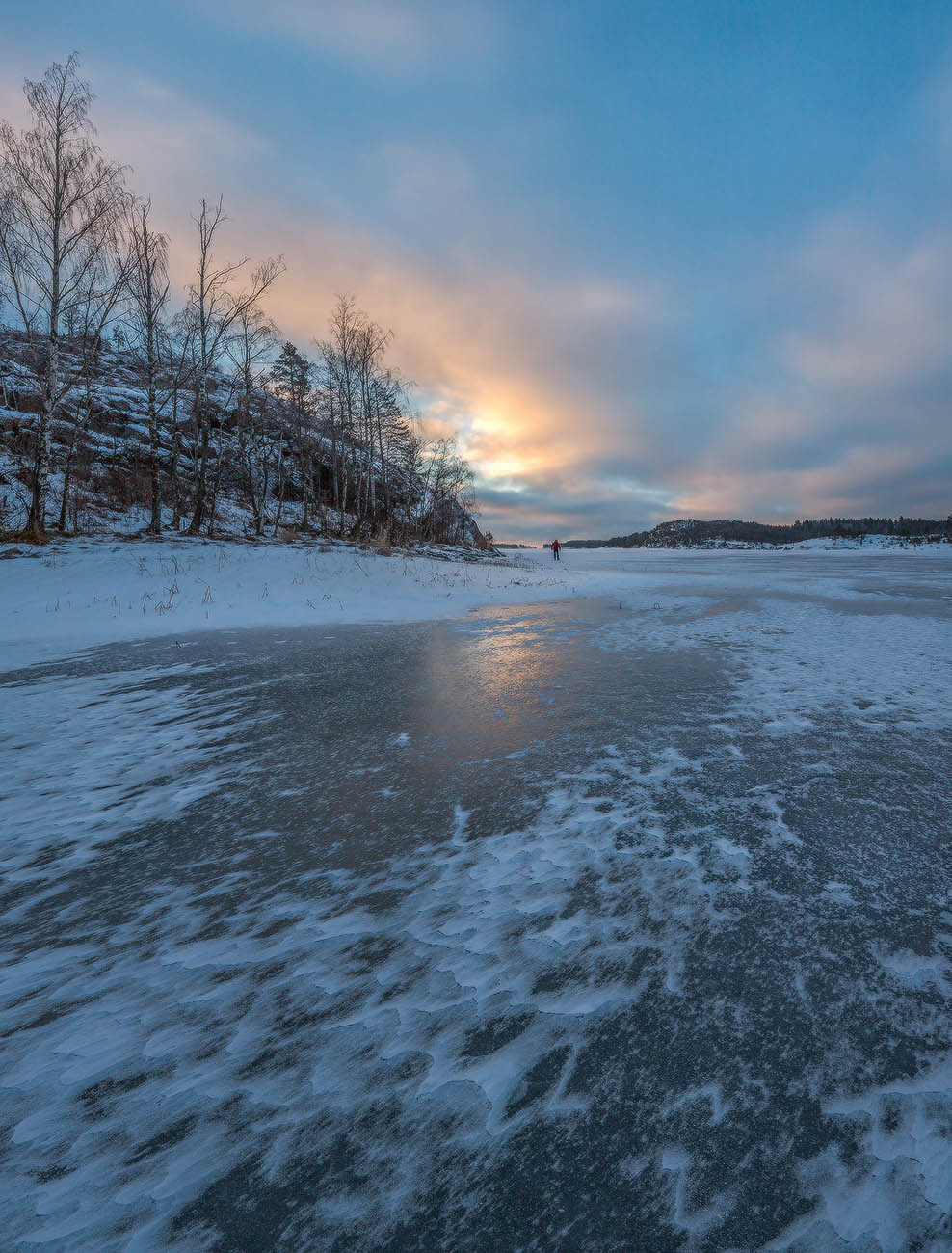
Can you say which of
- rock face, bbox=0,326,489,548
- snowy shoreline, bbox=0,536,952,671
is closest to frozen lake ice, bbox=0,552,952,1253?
snowy shoreline, bbox=0,536,952,671

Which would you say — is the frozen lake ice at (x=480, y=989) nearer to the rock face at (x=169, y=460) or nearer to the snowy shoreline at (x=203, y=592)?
the snowy shoreline at (x=203, y=592)

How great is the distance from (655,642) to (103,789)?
582 cm

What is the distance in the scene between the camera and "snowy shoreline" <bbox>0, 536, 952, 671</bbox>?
25.6ft

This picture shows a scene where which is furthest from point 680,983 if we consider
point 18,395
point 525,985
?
point 18,395

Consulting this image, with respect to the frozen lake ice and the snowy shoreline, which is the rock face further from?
the frozen lake ice

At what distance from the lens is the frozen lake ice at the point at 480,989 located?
3.24ft

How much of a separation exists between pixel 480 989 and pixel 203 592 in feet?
34.6

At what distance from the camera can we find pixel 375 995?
4.80 feet

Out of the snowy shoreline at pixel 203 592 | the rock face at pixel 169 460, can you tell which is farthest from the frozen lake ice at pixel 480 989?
the rock face at pixel 169 460

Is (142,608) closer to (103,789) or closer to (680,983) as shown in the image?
(103,789)

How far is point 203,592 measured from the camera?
10320mm

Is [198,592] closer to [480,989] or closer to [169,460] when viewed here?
[480,989]

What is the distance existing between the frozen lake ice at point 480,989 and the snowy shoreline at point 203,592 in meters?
4.99

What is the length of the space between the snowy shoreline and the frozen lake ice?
499 centimetres
